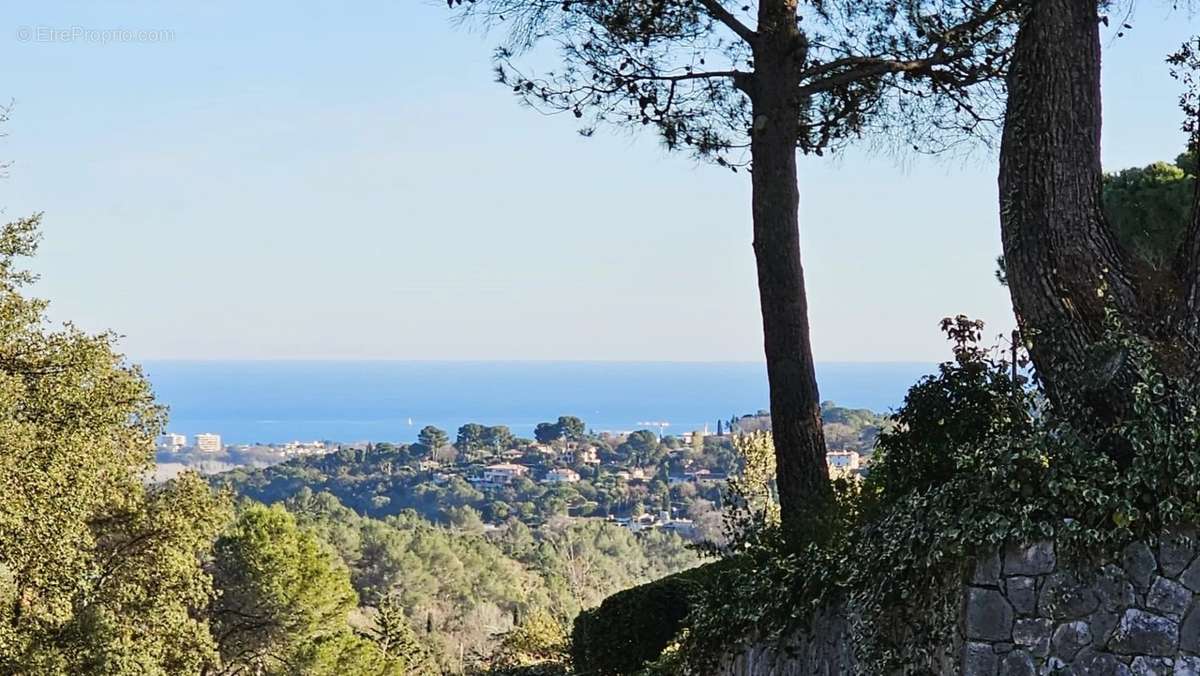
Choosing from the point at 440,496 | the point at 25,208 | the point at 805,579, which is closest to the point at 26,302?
the point at 25,208

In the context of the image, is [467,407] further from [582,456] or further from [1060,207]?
[1060,207]

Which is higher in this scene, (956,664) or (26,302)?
(26,302)

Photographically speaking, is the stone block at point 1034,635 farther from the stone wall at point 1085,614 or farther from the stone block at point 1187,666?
the stone block at point 1187,666

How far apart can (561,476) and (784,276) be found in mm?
57787

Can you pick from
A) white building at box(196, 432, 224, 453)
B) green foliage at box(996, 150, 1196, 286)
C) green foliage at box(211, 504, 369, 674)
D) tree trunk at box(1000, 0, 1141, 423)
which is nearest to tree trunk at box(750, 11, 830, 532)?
tree trunk at box(1000, 0, 1141, 423)

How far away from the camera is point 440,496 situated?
6369 centimetres

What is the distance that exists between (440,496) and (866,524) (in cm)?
5899

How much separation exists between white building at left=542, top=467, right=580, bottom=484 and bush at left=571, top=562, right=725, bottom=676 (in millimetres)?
54680

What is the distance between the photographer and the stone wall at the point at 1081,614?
465 cm

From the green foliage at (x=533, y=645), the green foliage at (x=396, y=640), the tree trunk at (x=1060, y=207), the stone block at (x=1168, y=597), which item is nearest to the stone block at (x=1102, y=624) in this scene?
the stone block at (x=1168, y=597)

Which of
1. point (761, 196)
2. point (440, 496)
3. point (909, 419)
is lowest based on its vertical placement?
point (440, 496)

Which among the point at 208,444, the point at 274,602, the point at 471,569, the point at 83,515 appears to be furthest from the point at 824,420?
the point at 208,444

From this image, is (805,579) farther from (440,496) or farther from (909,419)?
(440,496)

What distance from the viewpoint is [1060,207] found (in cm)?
548
